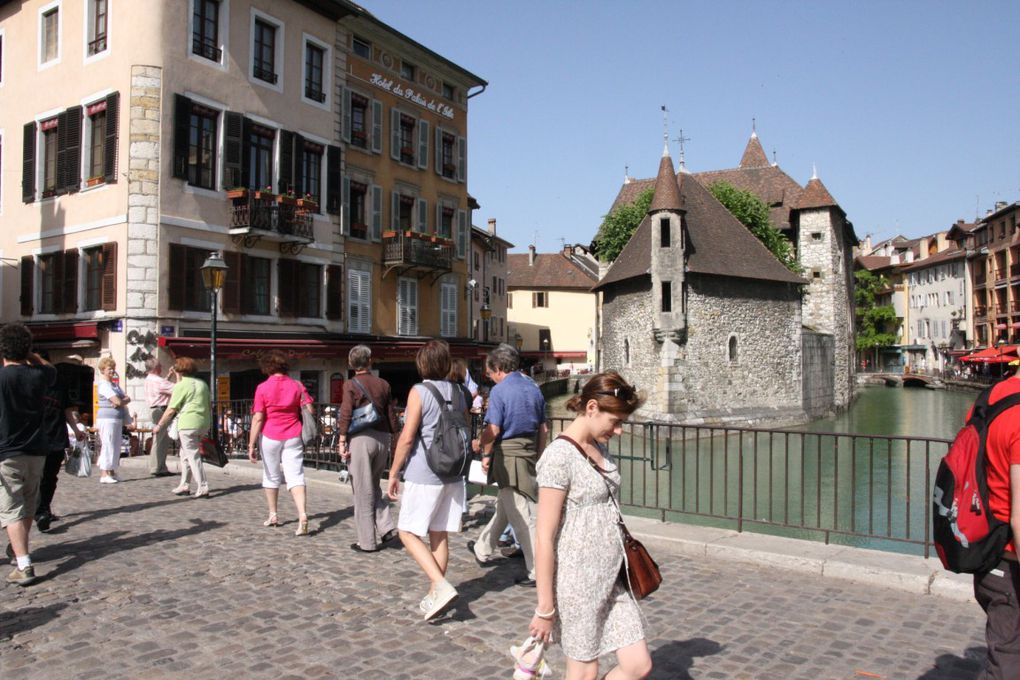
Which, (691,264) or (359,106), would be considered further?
(691,264)

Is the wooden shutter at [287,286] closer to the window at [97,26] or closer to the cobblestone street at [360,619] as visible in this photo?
the window at [97,26]

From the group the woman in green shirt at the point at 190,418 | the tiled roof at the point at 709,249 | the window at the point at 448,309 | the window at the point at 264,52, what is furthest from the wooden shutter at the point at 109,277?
the tiled roof at the point at 709,249

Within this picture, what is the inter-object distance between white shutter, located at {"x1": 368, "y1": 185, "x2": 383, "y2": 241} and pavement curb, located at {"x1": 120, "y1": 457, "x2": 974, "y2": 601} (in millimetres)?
19120

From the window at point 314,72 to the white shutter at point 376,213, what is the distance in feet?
11.4

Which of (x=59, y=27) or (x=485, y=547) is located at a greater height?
(x=59, y=27)

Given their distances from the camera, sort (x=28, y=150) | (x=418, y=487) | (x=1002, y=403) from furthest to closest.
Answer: (x=28, y=150) < (x=418, y=487) < (x=1002, y=403)

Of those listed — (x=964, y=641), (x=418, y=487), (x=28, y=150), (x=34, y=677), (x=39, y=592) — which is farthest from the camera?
(x=28, y=150)

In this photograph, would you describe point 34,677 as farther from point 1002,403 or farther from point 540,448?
point 1002,403

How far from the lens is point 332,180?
23.2m

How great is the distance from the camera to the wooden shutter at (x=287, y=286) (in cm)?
2139

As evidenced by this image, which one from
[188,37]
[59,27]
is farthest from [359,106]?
[59,27]

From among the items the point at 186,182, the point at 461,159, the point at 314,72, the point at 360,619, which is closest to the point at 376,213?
the point at 314,72

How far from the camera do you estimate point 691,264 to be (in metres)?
33.4

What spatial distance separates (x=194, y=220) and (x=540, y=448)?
15.5 meters
